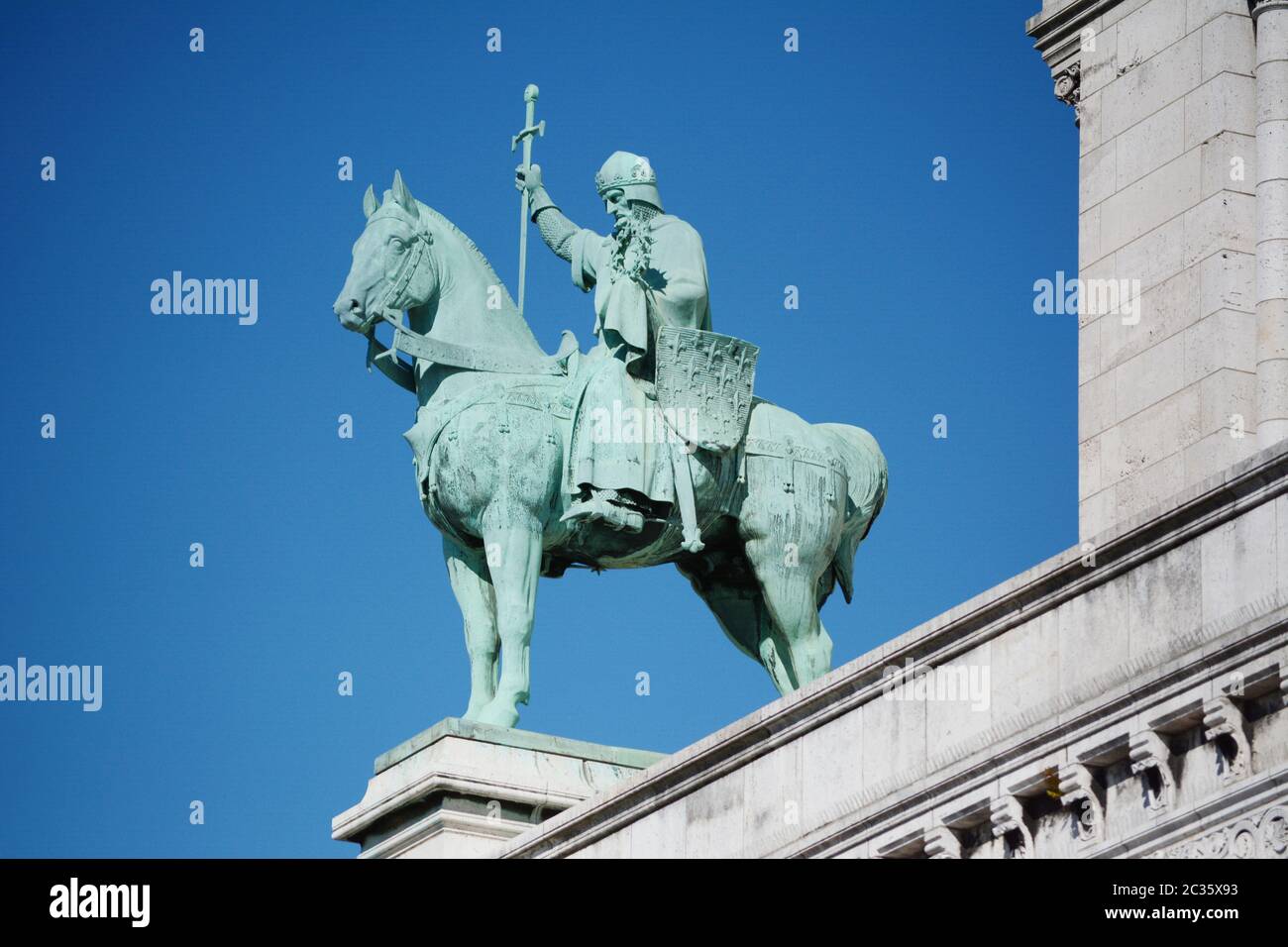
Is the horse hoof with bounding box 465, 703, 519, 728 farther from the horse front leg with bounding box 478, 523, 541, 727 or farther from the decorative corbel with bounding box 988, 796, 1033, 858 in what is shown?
the decorative corbel with bounding box 988, 796, 1033, 858

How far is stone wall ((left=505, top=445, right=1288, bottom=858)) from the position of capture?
13945mm

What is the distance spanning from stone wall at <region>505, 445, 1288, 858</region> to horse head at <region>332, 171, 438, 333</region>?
25.8ft

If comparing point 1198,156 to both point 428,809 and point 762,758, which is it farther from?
point 428,809

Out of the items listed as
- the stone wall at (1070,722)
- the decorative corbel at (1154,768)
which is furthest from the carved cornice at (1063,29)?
the decorative corbel at (1154,768)

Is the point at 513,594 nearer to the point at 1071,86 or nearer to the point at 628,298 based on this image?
the point at 628,298

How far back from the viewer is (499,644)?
2395cm

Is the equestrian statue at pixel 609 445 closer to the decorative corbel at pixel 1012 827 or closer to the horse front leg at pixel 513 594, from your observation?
the horse front leg at pixel 513 594

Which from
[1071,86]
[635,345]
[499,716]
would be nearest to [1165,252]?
[1071,86]

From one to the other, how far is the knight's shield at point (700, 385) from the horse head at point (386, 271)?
2.06 meters
